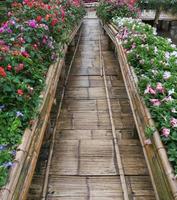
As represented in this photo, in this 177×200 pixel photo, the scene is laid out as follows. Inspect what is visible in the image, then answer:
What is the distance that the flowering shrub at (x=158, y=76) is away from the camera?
273 cm

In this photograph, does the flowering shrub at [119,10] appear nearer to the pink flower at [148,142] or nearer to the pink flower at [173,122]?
the pink flower at [148,142]

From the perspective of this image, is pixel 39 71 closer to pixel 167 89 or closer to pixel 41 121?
pixel 41 121

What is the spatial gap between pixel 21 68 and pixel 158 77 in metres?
1.46

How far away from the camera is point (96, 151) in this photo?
3977mm

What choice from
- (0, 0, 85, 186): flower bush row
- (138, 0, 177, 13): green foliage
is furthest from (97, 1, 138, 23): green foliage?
(0, 0, 85, 186): flower bush row

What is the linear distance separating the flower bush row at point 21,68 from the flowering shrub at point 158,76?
1.10 meters

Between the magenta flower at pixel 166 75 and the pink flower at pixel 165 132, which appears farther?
the magenta flower at pixel 166 75

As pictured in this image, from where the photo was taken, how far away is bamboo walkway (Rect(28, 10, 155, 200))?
10.8 ft

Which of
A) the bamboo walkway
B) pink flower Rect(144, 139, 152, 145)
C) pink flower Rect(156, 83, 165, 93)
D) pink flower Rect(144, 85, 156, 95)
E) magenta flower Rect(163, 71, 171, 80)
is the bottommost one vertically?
the bamboo walkway

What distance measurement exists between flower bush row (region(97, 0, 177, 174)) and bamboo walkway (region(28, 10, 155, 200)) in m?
0.72

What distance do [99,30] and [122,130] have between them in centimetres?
818

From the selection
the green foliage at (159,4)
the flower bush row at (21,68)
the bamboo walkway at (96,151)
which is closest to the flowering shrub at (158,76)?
the bamboo walkway at (96,151)

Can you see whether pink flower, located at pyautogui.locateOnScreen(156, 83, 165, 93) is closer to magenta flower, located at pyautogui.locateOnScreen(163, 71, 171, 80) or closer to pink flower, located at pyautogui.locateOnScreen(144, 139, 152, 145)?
magenta flower, located at pyautogui.locateOnScreen(163, 71, 171, 80)

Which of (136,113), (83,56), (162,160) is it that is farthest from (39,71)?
(83,56)
